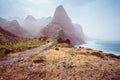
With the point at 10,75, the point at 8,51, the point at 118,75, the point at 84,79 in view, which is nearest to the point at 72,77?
the point at 84,79

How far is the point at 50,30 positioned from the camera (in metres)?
134

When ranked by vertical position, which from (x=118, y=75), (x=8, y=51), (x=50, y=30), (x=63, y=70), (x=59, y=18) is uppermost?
(x=59, y=18)

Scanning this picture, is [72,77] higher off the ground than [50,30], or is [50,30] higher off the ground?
[50,30]

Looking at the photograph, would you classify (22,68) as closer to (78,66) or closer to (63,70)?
(63,70)

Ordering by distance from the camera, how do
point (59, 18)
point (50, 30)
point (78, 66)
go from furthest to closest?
point (59, 18), point (50, 30), point (78, 66)

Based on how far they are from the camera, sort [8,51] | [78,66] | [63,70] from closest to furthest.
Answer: [63,70]
[78,66]
[8,51]

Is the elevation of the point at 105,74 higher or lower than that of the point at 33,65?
lower

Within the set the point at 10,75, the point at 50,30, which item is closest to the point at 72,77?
the point at 10,75

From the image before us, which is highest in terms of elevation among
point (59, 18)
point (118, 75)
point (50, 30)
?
point (59, 18)

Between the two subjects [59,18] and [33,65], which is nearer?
[33,65]

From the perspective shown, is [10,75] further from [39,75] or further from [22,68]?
[39,75]

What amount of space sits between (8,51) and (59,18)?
180398mm

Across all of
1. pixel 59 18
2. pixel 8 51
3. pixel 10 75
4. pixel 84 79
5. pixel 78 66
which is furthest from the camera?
pixel 59 18

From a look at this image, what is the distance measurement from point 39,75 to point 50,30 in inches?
4944
